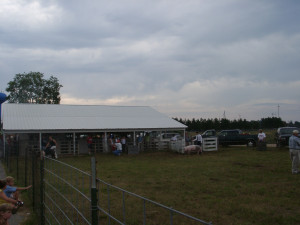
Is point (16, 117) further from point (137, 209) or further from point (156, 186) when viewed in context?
point (137, 209)

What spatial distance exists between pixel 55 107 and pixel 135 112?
8.42m

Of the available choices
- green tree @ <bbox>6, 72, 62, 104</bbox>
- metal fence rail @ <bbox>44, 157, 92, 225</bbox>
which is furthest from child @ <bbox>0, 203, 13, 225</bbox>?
green tree @ <bbox>6, 72, 62, 104</bbox>

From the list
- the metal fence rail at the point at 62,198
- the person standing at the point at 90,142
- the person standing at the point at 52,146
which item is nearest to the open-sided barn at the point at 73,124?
the person standing at the point at 90,142

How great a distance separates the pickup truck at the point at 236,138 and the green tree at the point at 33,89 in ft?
142

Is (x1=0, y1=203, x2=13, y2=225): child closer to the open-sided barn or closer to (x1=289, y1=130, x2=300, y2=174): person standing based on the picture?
(x1=289, y1=130, x2=300, y2=174): person standing

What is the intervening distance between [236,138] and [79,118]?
14.8 metres

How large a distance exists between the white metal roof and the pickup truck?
4.03 m

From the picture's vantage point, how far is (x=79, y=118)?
2919cm

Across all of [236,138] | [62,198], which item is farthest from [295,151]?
[236,138]

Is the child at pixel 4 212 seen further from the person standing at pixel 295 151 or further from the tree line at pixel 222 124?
the tree line at pixel 222 124

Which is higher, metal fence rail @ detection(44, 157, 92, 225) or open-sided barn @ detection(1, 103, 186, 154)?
open-sided barn @ detection(1, 103, 186, 154)

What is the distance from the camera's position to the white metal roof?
25.0 metres

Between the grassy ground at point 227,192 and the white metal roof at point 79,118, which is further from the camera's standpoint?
the white metal roof at point 79,118

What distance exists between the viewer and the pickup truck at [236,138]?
2938 cm
